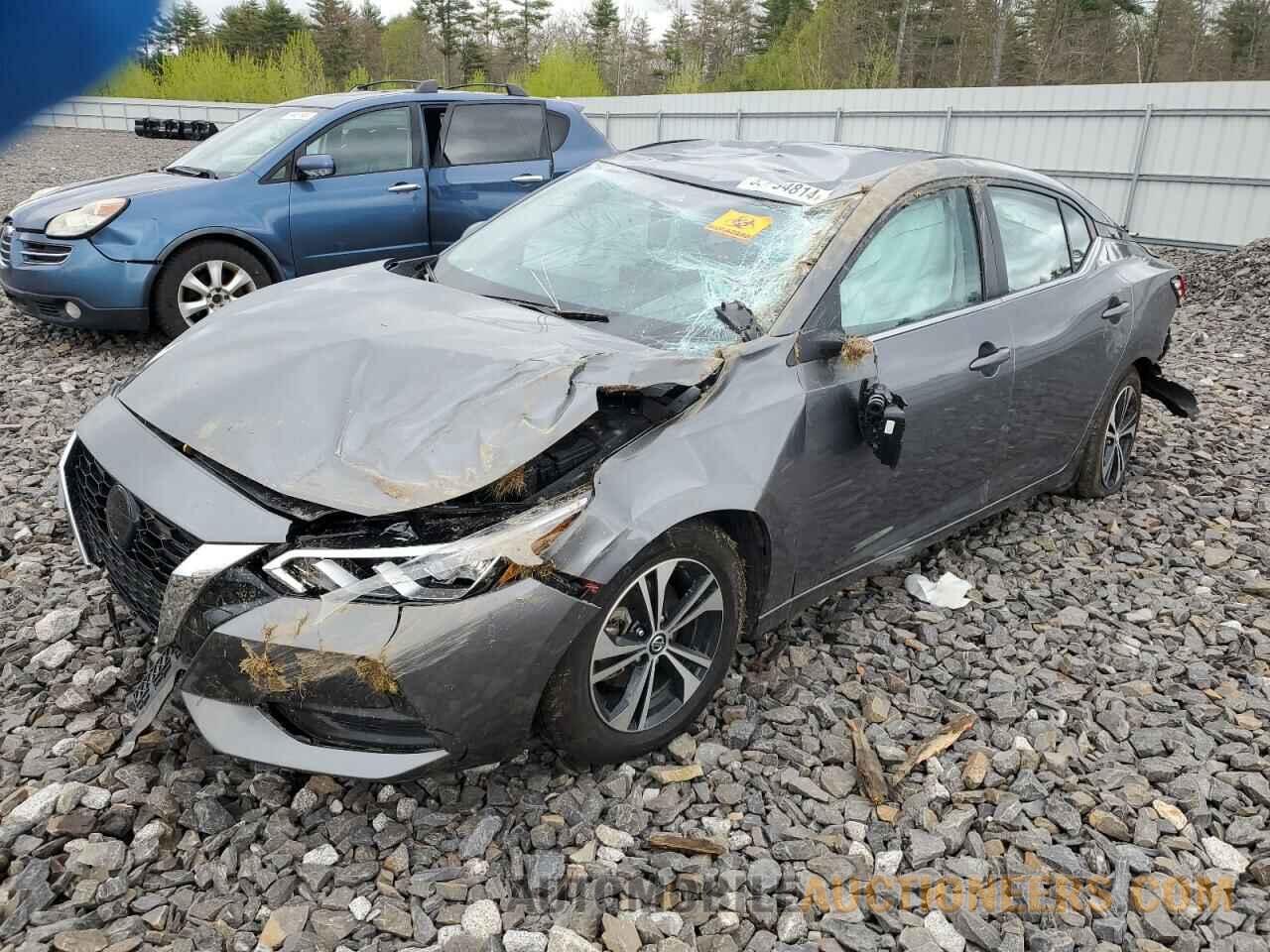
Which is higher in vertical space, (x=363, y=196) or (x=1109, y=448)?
(x=363, y=196)

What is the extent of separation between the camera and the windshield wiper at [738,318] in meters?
3.11

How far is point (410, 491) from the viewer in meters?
2.43

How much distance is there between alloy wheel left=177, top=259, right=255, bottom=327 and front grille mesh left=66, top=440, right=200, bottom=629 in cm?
361

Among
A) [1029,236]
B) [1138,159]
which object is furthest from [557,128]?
[1138,159]

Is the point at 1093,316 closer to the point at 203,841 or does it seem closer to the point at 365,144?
the point at 203,841

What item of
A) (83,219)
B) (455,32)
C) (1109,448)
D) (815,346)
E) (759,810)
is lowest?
(759,810)

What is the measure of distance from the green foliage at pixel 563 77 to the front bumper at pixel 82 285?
37.2m

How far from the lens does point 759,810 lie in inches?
110

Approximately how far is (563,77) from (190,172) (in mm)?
38099

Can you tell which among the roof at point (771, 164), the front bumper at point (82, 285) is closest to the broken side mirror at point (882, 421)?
the roof at point (771, 164)

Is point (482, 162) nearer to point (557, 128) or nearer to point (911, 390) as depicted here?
point (557, 128)

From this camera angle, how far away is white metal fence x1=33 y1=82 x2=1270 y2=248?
505 inches

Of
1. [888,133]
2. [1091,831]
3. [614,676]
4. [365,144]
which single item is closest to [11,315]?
[365,144]

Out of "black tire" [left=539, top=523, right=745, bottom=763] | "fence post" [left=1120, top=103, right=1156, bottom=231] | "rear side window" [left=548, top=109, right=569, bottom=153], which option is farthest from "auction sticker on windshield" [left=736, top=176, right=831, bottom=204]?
"fence post" [left=1120, top=103, right=1156, bottom=231]
